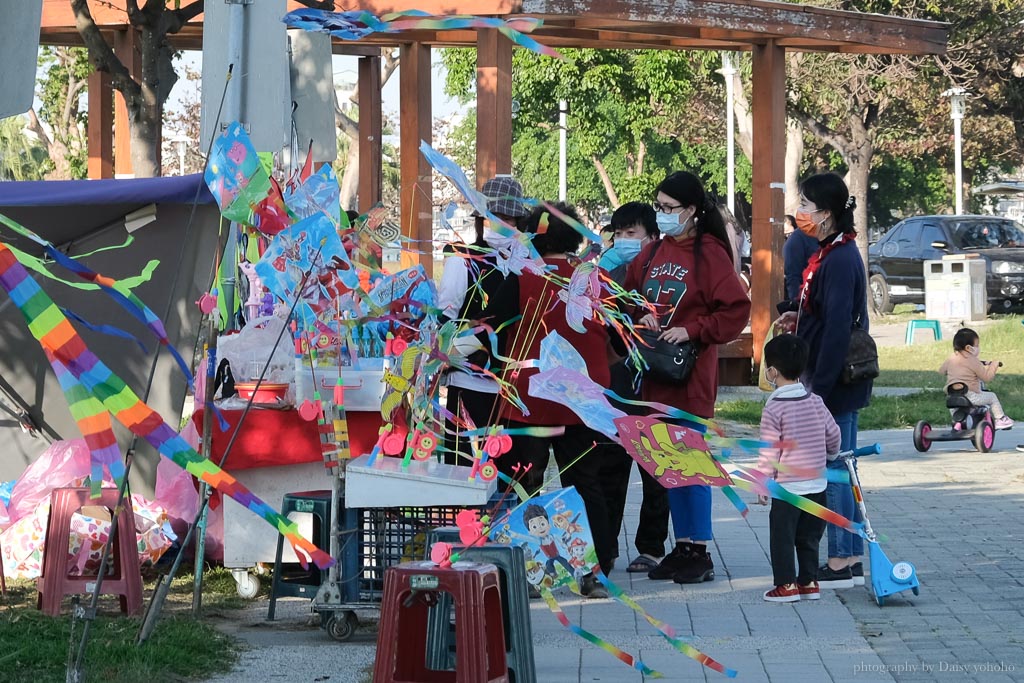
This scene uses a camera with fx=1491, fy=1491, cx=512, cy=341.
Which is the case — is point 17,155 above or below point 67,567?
above

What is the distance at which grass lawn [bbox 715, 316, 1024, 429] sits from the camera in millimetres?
13734

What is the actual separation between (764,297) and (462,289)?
359 inches

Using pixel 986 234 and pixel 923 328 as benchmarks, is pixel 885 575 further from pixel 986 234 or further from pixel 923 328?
pixel 986 234

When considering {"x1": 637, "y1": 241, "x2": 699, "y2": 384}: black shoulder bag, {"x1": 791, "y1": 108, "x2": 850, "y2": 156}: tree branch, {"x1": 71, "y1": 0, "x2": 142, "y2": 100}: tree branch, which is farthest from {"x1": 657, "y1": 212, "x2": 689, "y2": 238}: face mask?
{"x1": 791, "y1": 108, "x2": 850, "y2": 156}: tree branch

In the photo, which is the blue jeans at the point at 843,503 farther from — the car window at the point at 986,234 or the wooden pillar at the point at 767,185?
the car window at the point at 986,234

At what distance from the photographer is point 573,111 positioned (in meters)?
29.8

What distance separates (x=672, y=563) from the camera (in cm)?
715

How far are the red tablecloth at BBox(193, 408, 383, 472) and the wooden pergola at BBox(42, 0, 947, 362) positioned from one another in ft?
21.3

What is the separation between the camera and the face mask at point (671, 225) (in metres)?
6.98

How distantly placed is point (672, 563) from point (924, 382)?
1061 cm

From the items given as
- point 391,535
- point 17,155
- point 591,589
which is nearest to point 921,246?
point 591,589

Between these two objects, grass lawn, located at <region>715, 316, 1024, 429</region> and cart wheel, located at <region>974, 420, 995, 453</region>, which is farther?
grass lawn, located at <region>715, 316, 1024, 429</region>

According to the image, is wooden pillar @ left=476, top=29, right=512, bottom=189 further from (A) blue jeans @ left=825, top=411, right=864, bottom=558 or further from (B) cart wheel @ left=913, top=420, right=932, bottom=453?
(A) blue jeans @ left=825, top=411, right=864, bottom=558

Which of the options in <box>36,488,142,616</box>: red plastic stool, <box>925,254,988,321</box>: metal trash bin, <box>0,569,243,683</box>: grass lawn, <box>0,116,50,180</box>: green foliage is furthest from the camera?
<box>0,116,50,180</box>: green foliage
